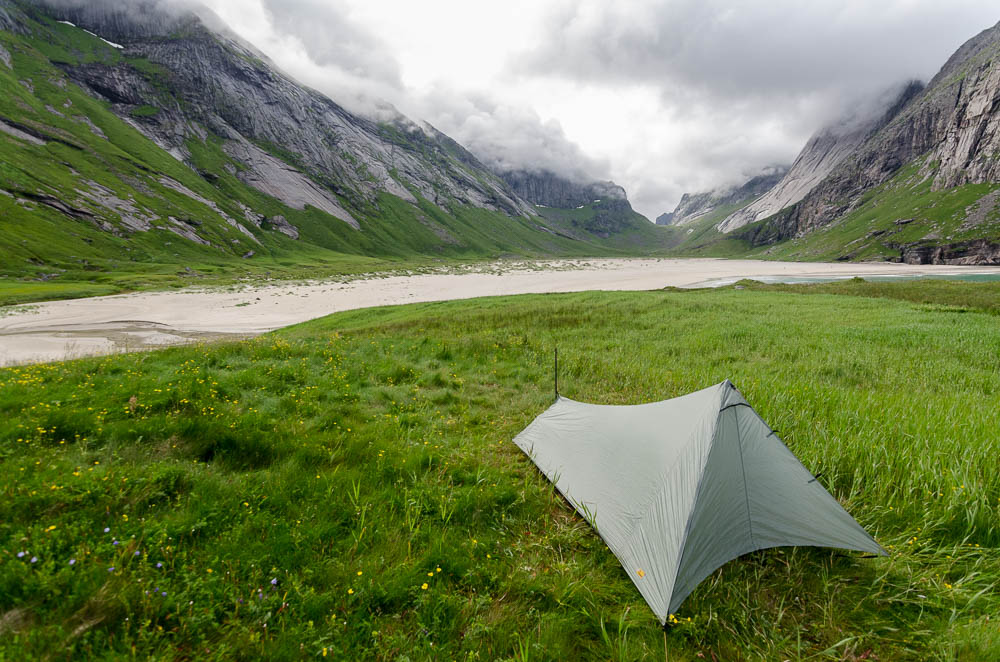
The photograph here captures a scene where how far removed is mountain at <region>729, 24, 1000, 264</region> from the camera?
114 meters

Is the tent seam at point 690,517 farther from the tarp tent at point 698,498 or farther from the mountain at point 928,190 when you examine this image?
the mountain at point 928,190

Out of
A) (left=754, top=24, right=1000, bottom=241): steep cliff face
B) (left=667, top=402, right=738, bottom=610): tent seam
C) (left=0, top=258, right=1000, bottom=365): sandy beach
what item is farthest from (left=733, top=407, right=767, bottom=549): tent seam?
(left=754, top=24, right=1000, bottom=241): steep cliff face

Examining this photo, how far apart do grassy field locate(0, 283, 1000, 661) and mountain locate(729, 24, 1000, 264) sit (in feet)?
518

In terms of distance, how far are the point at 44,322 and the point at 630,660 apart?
4697 centimetres

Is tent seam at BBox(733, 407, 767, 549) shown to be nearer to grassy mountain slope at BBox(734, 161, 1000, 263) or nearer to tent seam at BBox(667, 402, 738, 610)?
tent seam at BBox(667, 402, 738, 610)

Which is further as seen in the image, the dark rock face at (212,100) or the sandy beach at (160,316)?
the dark rock face at (212,100)

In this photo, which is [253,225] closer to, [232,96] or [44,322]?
[232,96]

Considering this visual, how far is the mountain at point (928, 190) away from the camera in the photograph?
4478 inches

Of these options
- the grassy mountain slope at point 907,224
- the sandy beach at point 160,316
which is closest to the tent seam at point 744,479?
the sandy beach at point 160,316

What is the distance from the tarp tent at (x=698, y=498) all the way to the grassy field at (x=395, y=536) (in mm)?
272

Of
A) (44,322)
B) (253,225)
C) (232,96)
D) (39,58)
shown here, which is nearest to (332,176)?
(232,96)

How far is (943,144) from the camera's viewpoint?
15562 centimetres

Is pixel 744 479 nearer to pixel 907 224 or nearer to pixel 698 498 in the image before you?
pixel 698 498

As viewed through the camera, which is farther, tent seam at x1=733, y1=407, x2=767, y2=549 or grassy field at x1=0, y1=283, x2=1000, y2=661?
tent seam at x1=733, y1=407, x2=767, y2=549
